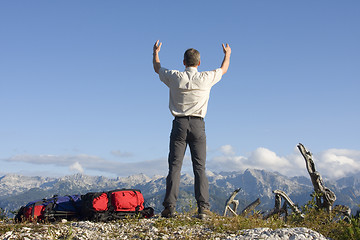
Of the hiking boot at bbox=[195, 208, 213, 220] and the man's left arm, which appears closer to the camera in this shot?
the hiking boot at bbox=[195, 208, 213, 220]

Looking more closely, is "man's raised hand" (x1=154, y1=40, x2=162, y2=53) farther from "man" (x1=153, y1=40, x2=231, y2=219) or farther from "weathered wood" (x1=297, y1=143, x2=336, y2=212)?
"weathered wood" (x1=297, y1=143, x2=336, y2=212)

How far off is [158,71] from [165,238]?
4.33m

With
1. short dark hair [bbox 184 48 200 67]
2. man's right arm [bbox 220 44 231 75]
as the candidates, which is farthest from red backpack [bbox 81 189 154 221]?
man's right arm [bbox 220 44 231 75]

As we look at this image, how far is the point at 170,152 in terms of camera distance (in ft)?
29.0

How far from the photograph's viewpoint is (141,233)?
7156mm

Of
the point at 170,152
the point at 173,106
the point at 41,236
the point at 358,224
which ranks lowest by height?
the point at 41,236

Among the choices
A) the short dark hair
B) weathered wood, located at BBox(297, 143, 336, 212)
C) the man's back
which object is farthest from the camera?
weathered wood, located at BBox(297, 143, 336, 212)

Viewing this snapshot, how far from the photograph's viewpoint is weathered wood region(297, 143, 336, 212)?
13203 mm

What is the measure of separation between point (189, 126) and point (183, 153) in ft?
2.36

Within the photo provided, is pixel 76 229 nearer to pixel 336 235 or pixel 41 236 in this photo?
pixel 41 236

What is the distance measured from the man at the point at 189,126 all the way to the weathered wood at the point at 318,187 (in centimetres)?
638

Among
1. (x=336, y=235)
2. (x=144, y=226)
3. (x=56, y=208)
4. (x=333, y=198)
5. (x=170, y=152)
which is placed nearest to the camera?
(x=336, y=235)

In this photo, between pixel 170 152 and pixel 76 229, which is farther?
pixel 170 152

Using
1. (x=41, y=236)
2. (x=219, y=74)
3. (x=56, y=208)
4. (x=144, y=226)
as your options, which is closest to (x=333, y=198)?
(x=219, y=74)
